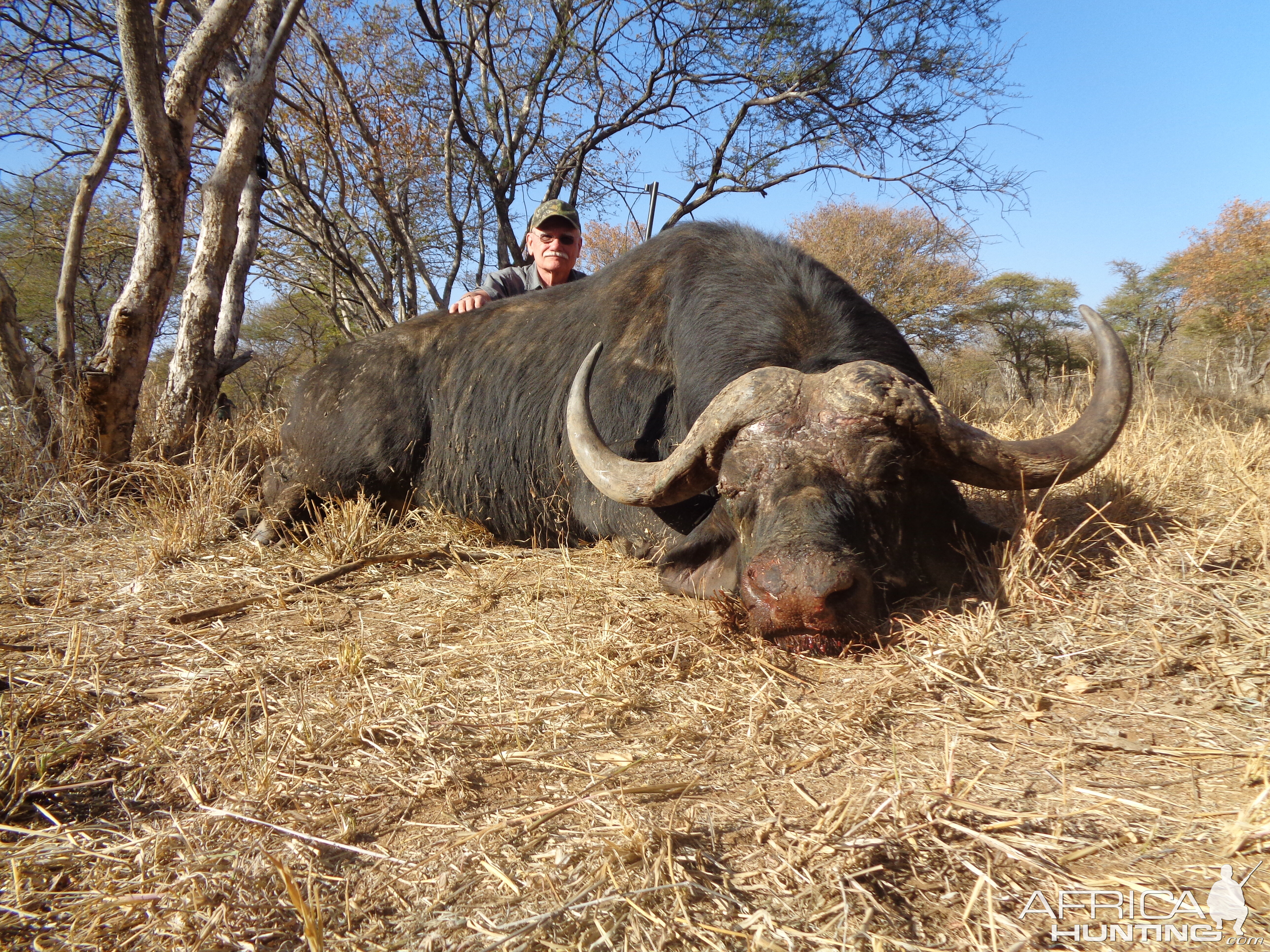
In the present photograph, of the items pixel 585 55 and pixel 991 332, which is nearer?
pixel 585 55

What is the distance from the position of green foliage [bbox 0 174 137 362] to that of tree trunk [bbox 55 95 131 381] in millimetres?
2470

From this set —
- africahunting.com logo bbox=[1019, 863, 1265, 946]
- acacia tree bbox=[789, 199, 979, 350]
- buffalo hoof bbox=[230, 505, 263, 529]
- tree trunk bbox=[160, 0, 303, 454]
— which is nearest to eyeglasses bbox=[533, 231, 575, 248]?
tree trunk bbox=[160, 0, 303, 454]

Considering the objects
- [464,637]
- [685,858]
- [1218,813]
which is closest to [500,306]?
[464,637]

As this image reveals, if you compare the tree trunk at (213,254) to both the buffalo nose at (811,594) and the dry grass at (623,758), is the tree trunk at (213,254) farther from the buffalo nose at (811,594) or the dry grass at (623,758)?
the buffalo nose at (811,594)

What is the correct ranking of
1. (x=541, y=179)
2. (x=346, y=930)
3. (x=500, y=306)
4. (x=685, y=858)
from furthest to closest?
(x=541, y=179), (x=500, y=306), (x=685, y=858), (x=346, y=930)

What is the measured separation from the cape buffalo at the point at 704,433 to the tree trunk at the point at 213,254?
936mm

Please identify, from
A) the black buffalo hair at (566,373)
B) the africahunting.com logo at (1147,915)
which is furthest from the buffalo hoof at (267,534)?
the africahunting.com logo at (1147,915)

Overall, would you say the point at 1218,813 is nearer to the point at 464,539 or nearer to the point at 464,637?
the point at 464,637

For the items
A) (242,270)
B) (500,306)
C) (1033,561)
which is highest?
(242,270)

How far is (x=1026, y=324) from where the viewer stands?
20391 millimetres

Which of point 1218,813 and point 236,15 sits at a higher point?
point 236,15

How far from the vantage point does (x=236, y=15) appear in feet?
15.6

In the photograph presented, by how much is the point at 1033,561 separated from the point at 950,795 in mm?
1622

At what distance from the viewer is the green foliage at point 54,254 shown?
35.2 ft
